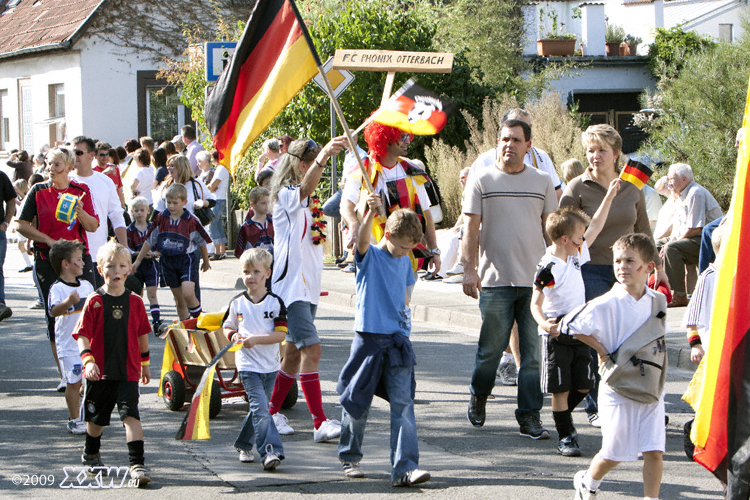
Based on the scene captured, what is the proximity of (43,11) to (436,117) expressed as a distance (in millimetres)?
27569

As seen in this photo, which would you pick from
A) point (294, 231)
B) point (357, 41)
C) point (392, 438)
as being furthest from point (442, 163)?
point (392, 438)

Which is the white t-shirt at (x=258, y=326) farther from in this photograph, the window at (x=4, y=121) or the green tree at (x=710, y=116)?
the window at (x=4, y=121)

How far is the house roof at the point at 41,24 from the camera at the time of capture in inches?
1040

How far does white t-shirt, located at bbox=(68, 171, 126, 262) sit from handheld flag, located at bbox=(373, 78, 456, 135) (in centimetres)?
314

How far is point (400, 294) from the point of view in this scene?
5.15 metres

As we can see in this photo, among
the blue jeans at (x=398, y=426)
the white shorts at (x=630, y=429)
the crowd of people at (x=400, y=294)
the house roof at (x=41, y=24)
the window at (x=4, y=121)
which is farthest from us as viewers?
the window at (x=4, y=121)

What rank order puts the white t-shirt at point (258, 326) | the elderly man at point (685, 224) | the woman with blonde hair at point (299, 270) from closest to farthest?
the white t-shirt at point (258, 326), the woman with blonde hair at point (299, 270), the elderly man at point (685, 224)

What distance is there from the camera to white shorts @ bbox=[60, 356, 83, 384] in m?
6.24

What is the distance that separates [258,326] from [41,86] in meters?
25.4

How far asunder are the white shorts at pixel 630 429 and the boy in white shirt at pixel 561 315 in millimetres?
1155

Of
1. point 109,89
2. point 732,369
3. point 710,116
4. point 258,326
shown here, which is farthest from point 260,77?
point 109,89

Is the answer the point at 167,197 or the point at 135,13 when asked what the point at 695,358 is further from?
the point at 135,13

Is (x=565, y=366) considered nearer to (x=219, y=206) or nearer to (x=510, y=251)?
(x=510, y=251)

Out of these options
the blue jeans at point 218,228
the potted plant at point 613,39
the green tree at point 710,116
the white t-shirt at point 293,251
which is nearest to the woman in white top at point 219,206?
the blue jeans at point 218,228
